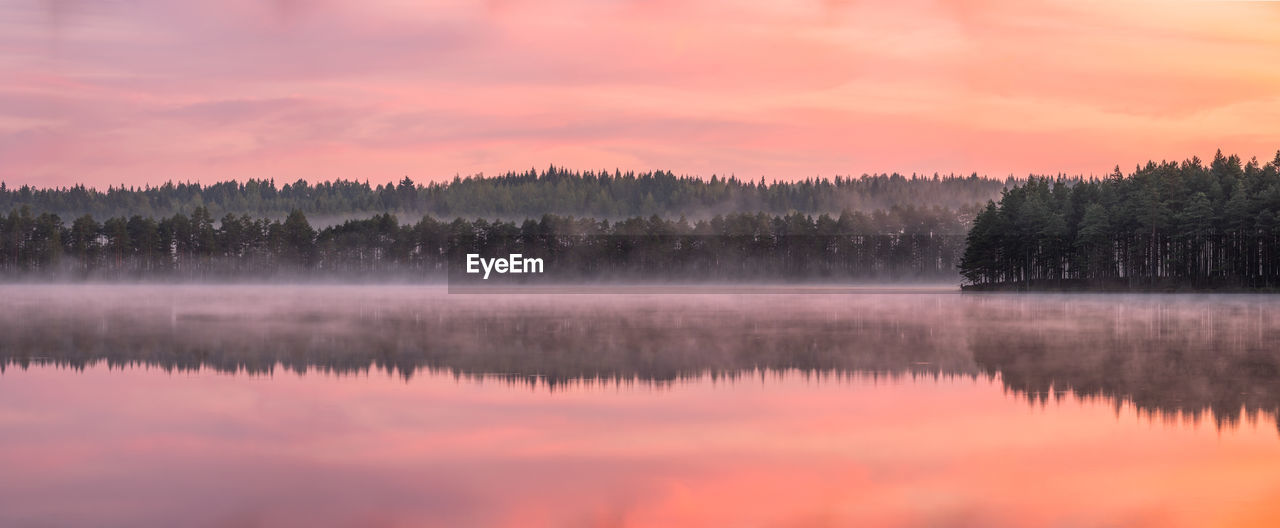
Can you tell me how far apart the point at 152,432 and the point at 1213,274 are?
145 m

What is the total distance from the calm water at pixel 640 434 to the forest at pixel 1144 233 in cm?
11108

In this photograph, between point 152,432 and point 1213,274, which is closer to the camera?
point 152,432

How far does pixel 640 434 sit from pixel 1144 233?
144348 mm

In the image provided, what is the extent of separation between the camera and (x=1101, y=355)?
Answer: 1532 inches

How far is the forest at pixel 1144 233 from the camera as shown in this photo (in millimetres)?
143875

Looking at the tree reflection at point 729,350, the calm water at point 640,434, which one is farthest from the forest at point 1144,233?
the calm water at point 640,434

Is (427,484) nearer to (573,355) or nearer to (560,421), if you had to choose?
(560,421)

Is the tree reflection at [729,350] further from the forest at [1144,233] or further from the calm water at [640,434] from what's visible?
the forest at [1144,233]

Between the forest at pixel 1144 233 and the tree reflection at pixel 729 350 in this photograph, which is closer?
the tree reflection at pixel 729 350

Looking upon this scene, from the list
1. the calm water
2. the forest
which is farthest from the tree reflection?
the forest

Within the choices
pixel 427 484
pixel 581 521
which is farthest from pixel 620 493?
pixel 427 484

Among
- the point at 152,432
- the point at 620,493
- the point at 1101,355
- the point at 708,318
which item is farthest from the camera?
the point at 708,318

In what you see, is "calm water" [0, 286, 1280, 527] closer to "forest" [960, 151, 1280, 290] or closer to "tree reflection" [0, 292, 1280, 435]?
"tree reflection" [0, 292, 1280, 435]

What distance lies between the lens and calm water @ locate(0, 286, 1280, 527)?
15539 mm
